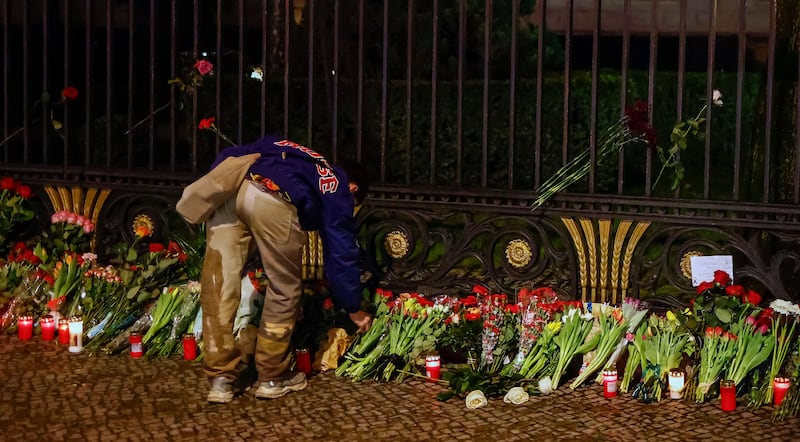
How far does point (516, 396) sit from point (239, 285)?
4.89 feet

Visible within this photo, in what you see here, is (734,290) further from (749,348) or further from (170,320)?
(170,320)

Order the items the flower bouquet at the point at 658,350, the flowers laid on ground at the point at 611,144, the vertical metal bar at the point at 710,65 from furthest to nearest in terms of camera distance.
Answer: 1. the flowers laid on ground at the point at 611,144
2. the vertical metal bar at the point at 710,65
3. the flower bouquet at the point at 658,350

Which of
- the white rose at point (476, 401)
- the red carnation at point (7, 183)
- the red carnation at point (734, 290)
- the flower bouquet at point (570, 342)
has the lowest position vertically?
the white rose at point (476, 401)

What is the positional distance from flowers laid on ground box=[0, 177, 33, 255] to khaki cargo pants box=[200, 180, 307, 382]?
2.61m

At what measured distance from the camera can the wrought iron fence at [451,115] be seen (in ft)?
21.3

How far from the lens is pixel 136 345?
21.7 ft

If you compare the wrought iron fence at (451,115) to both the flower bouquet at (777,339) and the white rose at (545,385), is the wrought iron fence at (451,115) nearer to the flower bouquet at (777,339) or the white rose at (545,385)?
the flower bouquet at (777,339)

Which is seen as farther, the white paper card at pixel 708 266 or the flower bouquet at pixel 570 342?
the white paper card at pixel 708 266

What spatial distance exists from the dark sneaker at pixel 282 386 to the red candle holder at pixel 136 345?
109 centimetres

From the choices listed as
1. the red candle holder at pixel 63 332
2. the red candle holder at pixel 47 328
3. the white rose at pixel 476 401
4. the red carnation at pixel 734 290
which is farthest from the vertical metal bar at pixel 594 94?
the red candle holder at pixel 47 328

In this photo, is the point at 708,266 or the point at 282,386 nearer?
the point at 282,386

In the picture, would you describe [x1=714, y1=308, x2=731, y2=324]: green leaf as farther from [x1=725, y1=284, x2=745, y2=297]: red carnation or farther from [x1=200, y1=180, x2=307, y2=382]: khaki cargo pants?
[x1=200, y1=180, x2=307, y2=382]: khaki cargo pants

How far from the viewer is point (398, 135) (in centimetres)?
1138

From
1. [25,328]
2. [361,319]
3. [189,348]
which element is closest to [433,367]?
[361,319]
